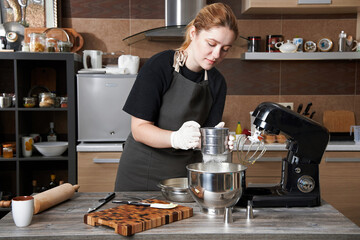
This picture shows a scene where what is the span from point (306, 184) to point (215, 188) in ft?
1.45

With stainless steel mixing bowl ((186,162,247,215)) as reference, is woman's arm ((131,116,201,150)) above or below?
above

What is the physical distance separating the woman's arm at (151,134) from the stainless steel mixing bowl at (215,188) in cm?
32

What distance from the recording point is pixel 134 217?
1281mm

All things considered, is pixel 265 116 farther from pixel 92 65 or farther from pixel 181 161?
pixel 92 65

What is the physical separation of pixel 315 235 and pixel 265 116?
0.45 metres

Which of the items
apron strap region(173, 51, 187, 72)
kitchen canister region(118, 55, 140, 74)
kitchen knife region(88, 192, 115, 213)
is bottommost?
kitchen knife region(88, 192, 115, 213)

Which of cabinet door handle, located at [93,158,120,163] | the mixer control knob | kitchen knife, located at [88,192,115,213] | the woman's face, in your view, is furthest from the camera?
cabinet door handle, located at [93,158,120,163]

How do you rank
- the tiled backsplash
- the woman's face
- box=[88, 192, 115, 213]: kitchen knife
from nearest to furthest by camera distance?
box=[88, 192, 115, 213]: kitchen knife < the woman's face < the tiled backsplash

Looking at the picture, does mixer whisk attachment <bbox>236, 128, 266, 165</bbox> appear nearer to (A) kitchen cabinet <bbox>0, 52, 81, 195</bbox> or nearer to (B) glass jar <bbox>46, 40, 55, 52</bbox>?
(A) kitchen cabinet <bbox>0, 52, 81, 195</bbox>

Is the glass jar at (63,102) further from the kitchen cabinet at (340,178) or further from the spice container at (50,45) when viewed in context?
the kitchen cabinet at (340,178)

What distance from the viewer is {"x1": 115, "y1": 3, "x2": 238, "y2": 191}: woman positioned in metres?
1.67

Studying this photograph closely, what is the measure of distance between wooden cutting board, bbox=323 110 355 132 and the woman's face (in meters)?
2.17

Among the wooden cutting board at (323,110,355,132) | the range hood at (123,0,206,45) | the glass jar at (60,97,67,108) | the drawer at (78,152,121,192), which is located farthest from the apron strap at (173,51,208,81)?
the wooden cutting board at (323,110,355,132)

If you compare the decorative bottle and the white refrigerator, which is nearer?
the white refrigerator
